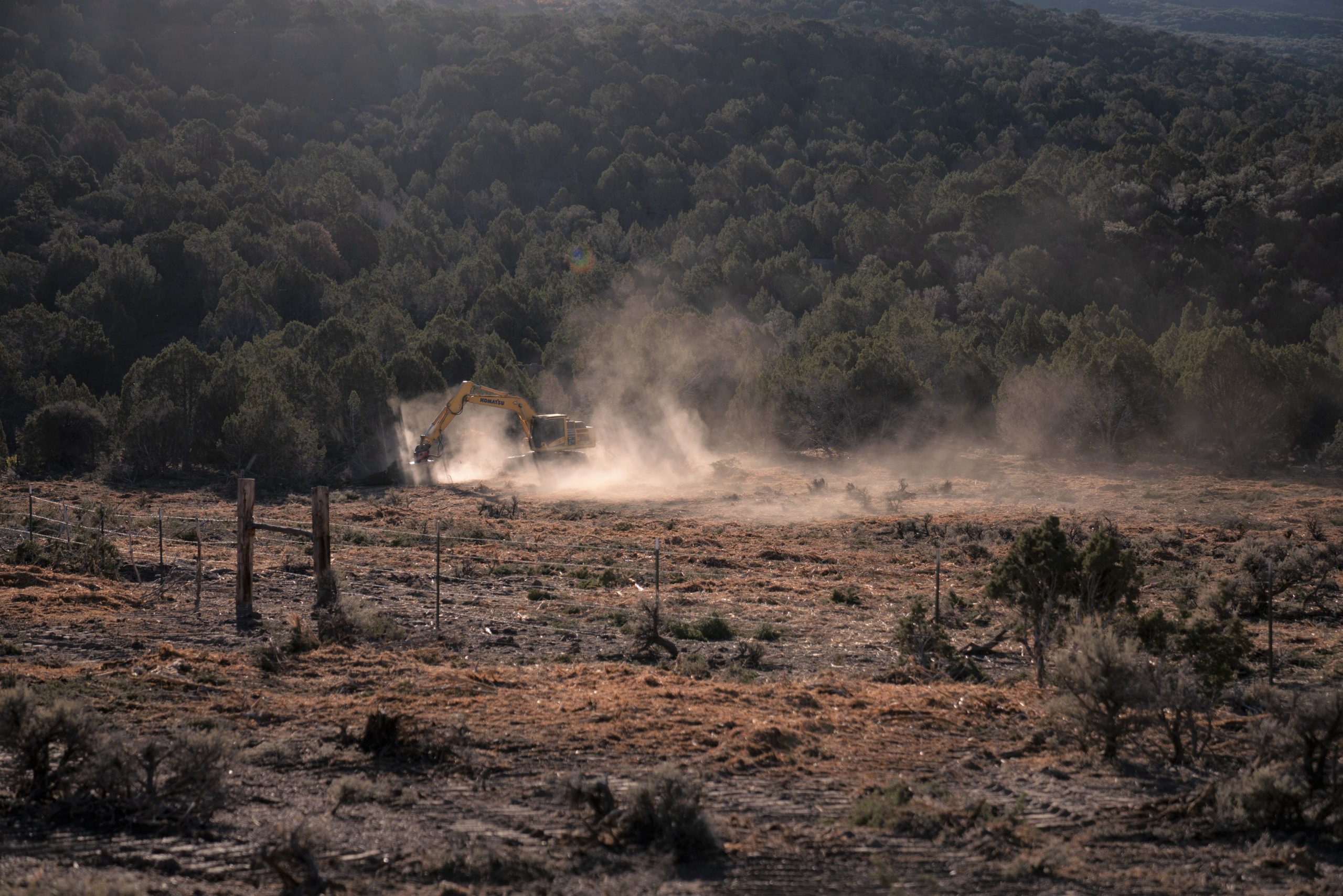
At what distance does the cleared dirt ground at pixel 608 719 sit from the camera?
7.61 m

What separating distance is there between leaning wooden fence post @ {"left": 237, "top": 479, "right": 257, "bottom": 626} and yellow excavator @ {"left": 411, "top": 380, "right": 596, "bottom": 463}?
2170cm

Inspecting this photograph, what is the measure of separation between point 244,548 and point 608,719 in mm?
7964

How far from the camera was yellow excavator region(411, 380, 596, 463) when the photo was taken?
39.4 meters

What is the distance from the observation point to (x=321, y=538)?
54.5 ft

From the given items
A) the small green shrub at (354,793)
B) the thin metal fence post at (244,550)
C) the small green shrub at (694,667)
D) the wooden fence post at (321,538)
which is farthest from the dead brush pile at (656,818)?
the thin metal fence post at (244,550)

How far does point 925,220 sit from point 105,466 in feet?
222

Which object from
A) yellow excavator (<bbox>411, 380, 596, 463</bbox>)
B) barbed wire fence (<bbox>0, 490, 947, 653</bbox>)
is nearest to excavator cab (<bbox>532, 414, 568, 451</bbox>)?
yellow excavator (<bbox>411, 380, 596, 463</bbox>)

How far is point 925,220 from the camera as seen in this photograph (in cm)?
8962

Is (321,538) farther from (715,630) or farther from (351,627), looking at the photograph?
(715,630)

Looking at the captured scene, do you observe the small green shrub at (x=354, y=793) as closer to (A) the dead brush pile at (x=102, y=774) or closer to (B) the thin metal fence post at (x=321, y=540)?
(A) the dead brush pile at (x=102, y=774)

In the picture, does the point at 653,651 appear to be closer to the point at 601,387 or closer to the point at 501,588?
the point at 501,588

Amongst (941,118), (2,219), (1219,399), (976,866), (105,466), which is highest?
(941,118)

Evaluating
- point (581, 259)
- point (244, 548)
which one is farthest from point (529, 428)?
point (581, 259)

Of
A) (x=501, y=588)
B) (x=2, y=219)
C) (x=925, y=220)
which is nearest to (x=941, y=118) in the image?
(x=925, y=220)
